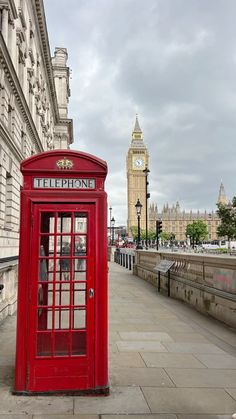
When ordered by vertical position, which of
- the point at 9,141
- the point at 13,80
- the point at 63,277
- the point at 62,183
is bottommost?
the point at 63,277

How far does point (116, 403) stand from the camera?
4.14m

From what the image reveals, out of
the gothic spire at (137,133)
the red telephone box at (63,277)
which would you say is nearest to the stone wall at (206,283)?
the red telephone box at (63,277)

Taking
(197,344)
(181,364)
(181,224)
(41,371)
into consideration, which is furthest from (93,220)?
(181,224)

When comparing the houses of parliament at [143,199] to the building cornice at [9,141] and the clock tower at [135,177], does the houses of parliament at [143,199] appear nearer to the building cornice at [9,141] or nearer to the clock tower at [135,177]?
the clock tower at [135,177]

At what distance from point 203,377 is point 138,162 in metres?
174

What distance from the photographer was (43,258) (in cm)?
443

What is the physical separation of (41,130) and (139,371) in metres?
32.2

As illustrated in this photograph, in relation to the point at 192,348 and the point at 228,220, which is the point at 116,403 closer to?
the point at 192,348

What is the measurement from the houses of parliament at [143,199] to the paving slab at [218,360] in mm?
162599

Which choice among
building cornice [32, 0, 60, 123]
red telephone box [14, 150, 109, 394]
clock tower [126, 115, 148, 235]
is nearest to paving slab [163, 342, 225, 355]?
red telephone box [14, 150, 109, 394]

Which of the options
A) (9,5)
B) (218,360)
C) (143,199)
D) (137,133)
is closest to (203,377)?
(218,360)

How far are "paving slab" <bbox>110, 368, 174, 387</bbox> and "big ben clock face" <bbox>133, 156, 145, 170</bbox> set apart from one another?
559 feet

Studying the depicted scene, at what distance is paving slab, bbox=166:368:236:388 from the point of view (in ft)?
15.6

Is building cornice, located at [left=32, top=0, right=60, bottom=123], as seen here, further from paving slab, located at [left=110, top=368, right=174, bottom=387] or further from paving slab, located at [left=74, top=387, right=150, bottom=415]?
paving slab, located at [left=74, top=387, right=150, bottom=415]
